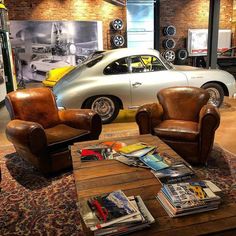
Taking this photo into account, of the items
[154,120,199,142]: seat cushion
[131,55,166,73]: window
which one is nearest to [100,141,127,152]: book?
[154,120,199,142]: seat cushion

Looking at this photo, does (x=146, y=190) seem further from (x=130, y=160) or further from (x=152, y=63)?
(x=152, y=63)

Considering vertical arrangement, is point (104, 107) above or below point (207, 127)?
below

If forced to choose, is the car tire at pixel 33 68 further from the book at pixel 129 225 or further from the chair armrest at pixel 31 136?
the book at pixel 129 225

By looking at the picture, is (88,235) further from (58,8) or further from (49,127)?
(58,8)

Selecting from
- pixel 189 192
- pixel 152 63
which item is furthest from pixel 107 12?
pixel 189 192

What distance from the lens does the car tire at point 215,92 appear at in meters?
5.49

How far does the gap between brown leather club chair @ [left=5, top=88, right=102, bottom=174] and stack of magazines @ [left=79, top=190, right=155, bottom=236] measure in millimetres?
1367

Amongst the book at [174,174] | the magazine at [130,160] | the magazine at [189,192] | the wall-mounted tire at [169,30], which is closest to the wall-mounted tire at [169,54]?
the wall-mounted tire at [169,30]

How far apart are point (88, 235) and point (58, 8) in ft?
33.4

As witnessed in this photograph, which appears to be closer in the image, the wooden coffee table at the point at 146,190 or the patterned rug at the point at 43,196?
the wooden coffee table at the point at 146,190

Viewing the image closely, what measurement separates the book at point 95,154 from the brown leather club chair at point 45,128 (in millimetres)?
551

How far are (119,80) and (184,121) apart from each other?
178 cm

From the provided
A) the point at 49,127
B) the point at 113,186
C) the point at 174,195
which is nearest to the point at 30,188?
the point at 49,127

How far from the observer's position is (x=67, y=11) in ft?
33.8
